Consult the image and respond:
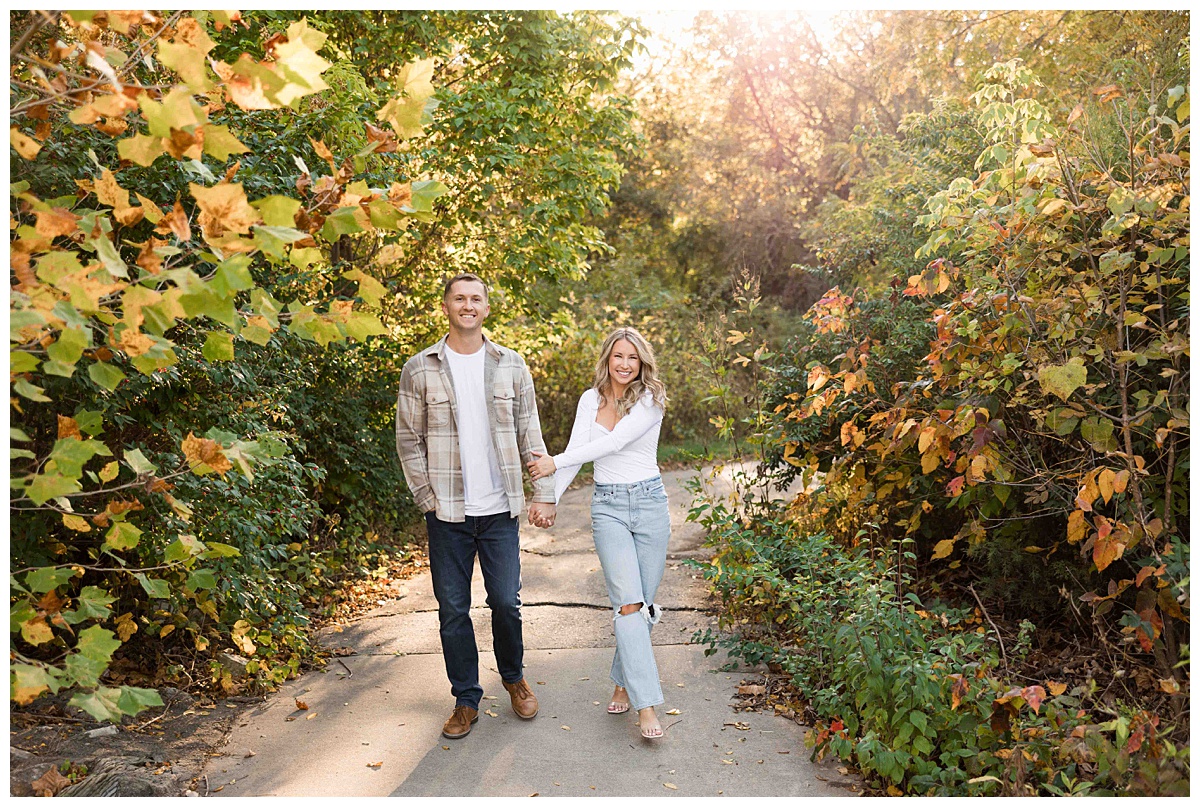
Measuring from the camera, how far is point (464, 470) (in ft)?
13.7

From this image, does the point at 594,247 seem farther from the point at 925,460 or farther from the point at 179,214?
the point at 179,214

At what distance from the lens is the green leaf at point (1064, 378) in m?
3.55

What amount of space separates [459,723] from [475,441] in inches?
47.9

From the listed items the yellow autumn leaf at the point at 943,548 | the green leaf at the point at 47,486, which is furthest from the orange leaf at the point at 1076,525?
the green leaf at the point at 47,486

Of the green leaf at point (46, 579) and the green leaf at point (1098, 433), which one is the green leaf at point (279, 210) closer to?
the green leaf at point (46, 579)

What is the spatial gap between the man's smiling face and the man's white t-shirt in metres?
0.15

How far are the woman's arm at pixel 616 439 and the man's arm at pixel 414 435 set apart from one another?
23.2 inches

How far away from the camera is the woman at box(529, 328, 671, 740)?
4.10 meters

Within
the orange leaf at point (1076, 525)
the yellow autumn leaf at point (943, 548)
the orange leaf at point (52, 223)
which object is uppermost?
the orange leaf at point (52, 223)

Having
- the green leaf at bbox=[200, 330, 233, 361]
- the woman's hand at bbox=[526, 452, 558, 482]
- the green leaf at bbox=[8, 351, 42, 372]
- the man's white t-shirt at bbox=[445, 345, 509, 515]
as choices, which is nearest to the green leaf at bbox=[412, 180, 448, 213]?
the green leaf at bbox=[200, 330, 233, 361]

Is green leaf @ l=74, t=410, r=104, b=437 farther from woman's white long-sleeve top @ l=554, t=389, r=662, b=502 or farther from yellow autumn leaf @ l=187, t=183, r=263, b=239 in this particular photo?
woman's white long-sleeve top @ l=554, t=389, r=662, b=502

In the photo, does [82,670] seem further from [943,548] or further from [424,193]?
[943,548]

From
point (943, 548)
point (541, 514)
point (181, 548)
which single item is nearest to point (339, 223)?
point (181, 548)
